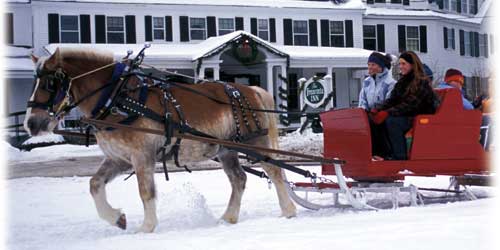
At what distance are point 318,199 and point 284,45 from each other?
24615mm

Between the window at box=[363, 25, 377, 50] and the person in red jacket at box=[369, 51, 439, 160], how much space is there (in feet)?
92.4

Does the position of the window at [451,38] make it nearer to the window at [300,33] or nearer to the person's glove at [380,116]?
the window at [300,33]

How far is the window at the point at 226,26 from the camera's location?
105 ft

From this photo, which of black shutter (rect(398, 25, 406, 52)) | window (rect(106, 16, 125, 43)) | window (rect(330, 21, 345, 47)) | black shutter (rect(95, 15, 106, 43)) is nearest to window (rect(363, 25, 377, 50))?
black shutter (rect(398, 25, 406, 52))

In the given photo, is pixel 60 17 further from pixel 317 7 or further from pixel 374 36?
pixel 374 36

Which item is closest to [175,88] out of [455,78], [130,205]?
[130,205]

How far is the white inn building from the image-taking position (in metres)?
28.2

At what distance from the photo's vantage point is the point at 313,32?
1316 inches

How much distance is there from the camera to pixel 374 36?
116 ft

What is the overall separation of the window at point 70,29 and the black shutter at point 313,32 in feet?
38.8

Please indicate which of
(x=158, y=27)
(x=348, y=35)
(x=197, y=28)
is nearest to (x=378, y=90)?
(x=158, y=27)

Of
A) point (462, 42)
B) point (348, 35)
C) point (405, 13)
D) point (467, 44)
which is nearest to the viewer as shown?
point (348, 35)

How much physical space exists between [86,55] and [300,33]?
88.4ft

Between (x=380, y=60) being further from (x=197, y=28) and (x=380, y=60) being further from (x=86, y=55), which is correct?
(x=197, y=28)
